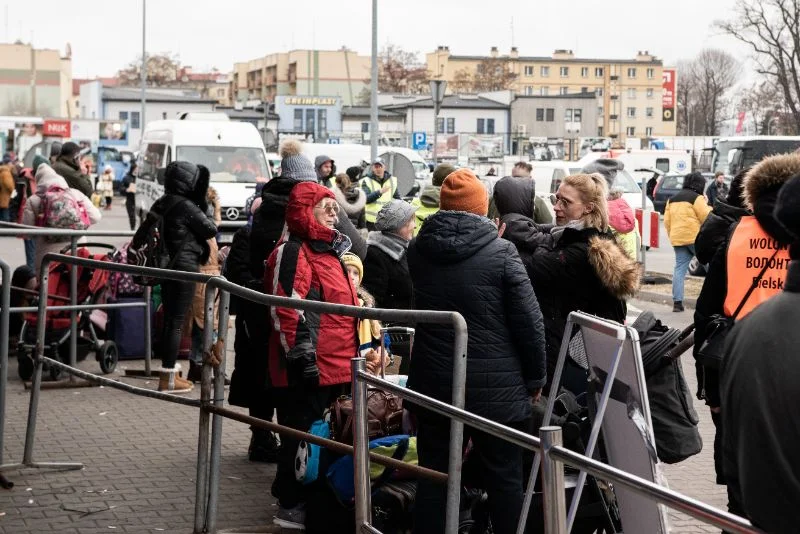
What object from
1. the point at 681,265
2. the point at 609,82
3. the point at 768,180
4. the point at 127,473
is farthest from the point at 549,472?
the point at 609,82

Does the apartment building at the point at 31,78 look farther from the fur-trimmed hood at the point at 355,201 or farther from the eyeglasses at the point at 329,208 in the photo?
the eyeglasses at the point at 329,208

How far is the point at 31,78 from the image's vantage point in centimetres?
15475

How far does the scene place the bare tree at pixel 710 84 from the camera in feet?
428

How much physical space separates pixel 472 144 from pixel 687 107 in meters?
63.2

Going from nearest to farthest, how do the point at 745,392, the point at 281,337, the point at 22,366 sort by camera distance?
1. the point at 745,392
2. the point at 281,337
3. the point at 22,366

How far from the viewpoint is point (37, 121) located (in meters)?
83.4

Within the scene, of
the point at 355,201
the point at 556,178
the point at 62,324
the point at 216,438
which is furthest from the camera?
the point at 556,178

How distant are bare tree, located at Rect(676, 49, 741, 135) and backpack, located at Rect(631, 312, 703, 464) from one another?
124 meters

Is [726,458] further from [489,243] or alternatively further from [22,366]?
[22,366]

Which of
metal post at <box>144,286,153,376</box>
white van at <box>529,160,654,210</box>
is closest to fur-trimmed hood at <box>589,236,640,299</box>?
metal post at <box>144,286,153,376</box>

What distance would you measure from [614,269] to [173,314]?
4.74m

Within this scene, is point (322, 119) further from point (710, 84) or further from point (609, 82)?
point (609, 82)

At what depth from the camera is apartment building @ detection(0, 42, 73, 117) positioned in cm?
15325

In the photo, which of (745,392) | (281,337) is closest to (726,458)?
(745,392)
